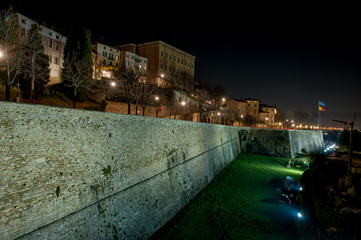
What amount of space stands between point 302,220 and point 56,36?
44.3 meters

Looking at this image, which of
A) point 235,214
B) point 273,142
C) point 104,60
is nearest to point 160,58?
point 104,60

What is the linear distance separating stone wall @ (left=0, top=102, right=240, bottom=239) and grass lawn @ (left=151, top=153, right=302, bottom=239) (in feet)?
3.62

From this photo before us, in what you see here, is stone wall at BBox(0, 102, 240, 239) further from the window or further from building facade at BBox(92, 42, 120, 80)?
building facade at BBox(92, 42, 120, 80)

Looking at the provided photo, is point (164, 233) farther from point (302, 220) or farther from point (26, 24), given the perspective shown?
point (26, 24)

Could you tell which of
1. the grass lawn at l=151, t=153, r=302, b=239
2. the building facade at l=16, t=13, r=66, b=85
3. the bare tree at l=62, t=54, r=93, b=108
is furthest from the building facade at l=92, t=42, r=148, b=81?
the grass lawn at l=151, t=153, r=302, b=239

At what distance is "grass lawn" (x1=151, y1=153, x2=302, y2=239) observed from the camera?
11453 millimetres

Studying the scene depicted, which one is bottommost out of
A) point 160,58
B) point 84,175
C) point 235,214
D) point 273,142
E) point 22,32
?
point 235,214

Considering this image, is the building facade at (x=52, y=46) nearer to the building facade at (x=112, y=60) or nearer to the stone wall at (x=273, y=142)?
the building facade at (x=112, y=60)

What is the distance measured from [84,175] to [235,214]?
10488 mm

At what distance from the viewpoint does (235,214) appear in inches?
538

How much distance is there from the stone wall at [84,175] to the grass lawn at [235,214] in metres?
1.10

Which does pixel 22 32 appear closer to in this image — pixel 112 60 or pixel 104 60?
pixel 104 60

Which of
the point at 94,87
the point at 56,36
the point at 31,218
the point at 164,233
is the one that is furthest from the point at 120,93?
the point at 31,218

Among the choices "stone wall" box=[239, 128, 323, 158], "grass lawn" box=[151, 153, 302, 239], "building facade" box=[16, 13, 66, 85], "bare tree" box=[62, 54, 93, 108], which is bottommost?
"grass lawn" box=[151, 153, 302, 239]
